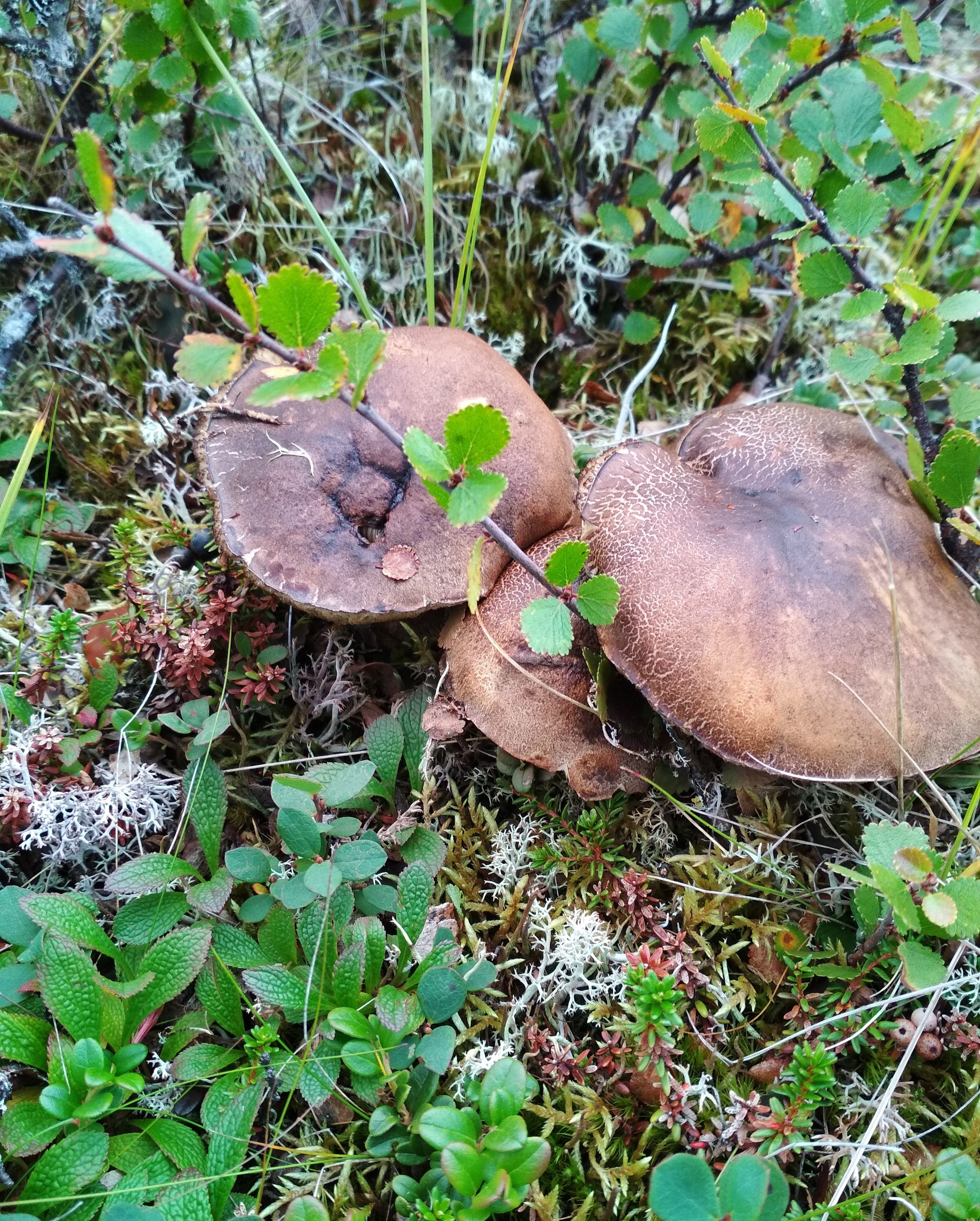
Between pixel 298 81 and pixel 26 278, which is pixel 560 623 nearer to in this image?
pixel 26 278

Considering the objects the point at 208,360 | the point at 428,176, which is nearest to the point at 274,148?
the point at 428,176

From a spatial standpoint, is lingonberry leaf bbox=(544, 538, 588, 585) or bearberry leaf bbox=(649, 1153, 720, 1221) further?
A: lingonberry leaf bbox=(544, 538, 588, 585)

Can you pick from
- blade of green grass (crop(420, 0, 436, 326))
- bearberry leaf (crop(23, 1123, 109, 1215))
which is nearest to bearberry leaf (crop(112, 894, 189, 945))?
bearberry leaf (crop(23, 1123, 109, 1215))

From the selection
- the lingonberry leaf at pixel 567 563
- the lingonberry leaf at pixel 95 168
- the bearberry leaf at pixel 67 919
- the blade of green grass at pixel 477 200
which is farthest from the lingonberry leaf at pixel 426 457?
the bearberry leaf at pixel 67 919

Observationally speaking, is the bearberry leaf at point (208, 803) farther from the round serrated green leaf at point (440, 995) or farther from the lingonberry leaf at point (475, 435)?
the lingonberry leaf at point (475, 435)

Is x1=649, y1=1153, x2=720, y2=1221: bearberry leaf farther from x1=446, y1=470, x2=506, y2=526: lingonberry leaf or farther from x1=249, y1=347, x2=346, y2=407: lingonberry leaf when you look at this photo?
x1=249, y1=347, x2=346, y2=407: lingonberry leaf

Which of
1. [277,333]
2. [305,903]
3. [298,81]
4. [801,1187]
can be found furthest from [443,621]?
[298,81]

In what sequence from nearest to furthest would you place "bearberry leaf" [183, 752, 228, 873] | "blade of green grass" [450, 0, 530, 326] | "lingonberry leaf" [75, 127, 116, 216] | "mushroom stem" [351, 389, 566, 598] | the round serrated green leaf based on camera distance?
"lingonberry leaf" [75, 127, 116, 216], "mushroom stem" [351, 389, 566, 598], the round serrated green leaf, "bearberry leaf" [183, 752, 228, 873], "blade of green grass" [450, 0, 530, 326]
